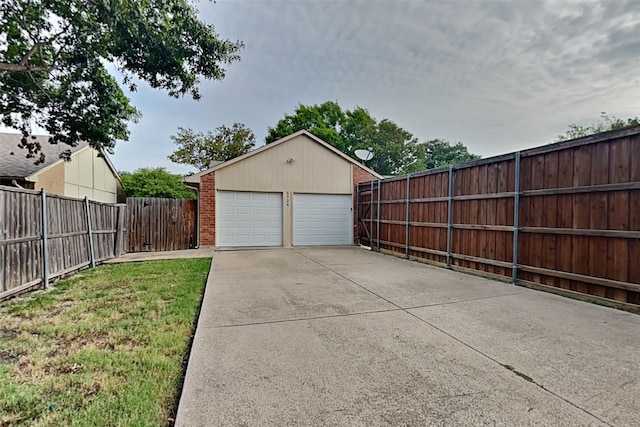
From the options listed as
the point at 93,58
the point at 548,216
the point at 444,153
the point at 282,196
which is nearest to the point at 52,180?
the point at 93,58

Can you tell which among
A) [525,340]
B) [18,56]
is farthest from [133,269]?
[525,340]

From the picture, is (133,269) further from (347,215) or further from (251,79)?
(251,79)

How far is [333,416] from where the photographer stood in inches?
73.2

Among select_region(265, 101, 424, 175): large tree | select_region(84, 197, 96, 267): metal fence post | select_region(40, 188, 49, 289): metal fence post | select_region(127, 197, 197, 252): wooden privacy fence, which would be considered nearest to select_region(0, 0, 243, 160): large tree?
select_region(84, 197, 96, 267): metal fence post

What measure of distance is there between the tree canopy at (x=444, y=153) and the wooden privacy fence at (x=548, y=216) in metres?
27.6

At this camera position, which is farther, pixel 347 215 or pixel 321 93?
pixel 321 93

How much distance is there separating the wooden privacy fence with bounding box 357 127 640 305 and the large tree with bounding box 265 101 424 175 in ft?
67.6

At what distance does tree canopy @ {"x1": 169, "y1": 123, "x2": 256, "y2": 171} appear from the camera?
25547mm

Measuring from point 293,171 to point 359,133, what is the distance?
1799 centimetres

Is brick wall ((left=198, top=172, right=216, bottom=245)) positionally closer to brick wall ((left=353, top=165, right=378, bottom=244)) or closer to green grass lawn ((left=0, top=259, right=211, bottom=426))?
brick wall ((left=353, top=165, right=378, bottom=244))

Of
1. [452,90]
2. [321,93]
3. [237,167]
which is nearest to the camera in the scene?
[237,167]

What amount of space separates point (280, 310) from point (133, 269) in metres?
4.82

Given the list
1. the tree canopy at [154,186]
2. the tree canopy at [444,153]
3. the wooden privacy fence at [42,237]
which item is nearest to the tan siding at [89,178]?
the tree canopy at [154,186]

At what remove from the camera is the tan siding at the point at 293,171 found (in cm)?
1156
